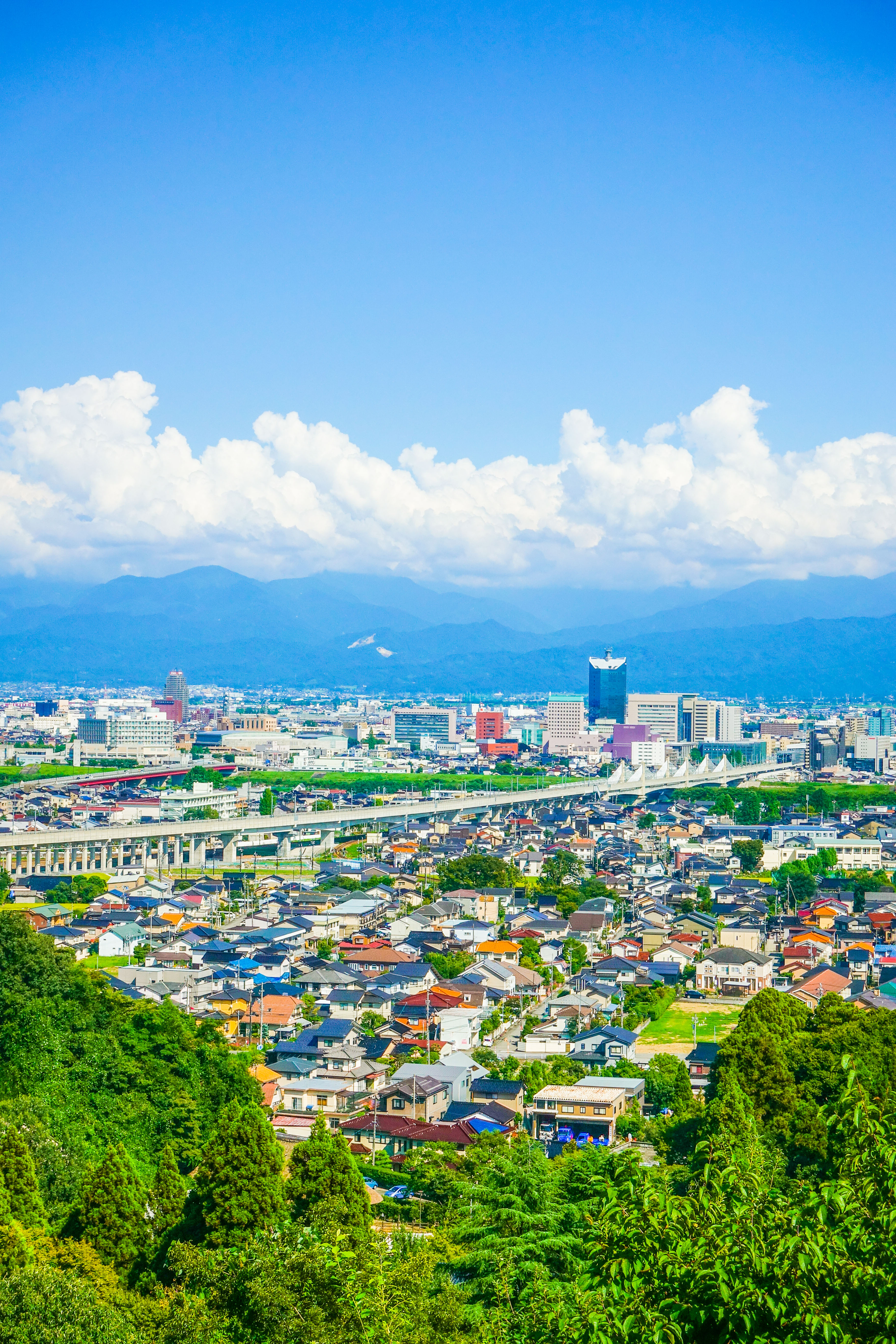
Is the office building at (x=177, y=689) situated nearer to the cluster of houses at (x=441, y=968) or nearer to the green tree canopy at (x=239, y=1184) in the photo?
the cluster of houses at (x=441, y=968)

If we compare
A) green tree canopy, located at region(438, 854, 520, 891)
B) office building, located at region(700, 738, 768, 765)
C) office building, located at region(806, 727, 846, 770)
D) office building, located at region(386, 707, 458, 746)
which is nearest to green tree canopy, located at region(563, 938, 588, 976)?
green tree canopy, located at region(438, 854, 520, 891)

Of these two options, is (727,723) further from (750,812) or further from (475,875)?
(475,875)

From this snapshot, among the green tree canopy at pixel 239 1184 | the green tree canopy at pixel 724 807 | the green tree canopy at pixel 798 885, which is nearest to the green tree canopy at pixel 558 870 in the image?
the green tree canopy at pixel 798 885

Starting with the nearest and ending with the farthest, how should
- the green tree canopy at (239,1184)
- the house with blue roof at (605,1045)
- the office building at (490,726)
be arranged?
the green tree canopy at (239,1184) → the house with blue roof at (605,1045) → the office building at (490,726)

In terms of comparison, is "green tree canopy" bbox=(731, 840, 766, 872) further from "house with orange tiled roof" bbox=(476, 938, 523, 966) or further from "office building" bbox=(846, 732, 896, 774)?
"office building" bbox=(846, 732, 896, 774)

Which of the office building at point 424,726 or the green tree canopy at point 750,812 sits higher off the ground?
the office building at point 424,726

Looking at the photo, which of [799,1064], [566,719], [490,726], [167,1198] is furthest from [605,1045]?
[566,719]
